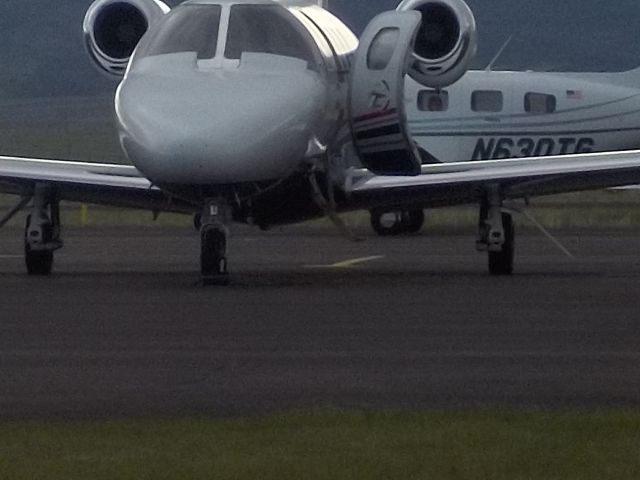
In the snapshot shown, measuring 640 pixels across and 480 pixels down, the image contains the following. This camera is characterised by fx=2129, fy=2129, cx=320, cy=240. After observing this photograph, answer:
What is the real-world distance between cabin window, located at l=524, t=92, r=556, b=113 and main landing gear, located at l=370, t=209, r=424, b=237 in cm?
614

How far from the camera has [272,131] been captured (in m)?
18.9

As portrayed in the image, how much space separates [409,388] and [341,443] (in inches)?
84.6

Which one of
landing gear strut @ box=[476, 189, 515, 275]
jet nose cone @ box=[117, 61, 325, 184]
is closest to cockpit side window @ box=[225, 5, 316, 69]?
jet nose cone @ box=[117, 61, 325, 184]

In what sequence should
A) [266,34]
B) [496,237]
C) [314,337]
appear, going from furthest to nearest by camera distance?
[496,237] → [266,34] → [314,337]

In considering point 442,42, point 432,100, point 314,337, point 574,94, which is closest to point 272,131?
point 314,337

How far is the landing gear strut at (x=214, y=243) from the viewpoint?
19234mm

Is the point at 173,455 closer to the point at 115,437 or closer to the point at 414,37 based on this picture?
the point at 115,437

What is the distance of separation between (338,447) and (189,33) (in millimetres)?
11013

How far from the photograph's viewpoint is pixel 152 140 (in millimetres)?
18422

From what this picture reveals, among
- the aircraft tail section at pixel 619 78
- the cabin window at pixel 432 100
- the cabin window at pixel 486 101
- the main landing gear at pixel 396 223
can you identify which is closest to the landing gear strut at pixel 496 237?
the main landing gear at pixel 396 223

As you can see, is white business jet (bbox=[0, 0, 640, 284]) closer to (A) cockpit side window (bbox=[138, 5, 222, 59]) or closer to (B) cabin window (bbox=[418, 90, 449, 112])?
(A) cockpit side window (bbox=[138, 5, 222, 59])

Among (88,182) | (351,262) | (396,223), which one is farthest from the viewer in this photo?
(396,223)

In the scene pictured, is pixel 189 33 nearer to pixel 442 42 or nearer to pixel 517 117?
pixel 442 42

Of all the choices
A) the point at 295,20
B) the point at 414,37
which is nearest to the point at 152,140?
the point at 295,20
